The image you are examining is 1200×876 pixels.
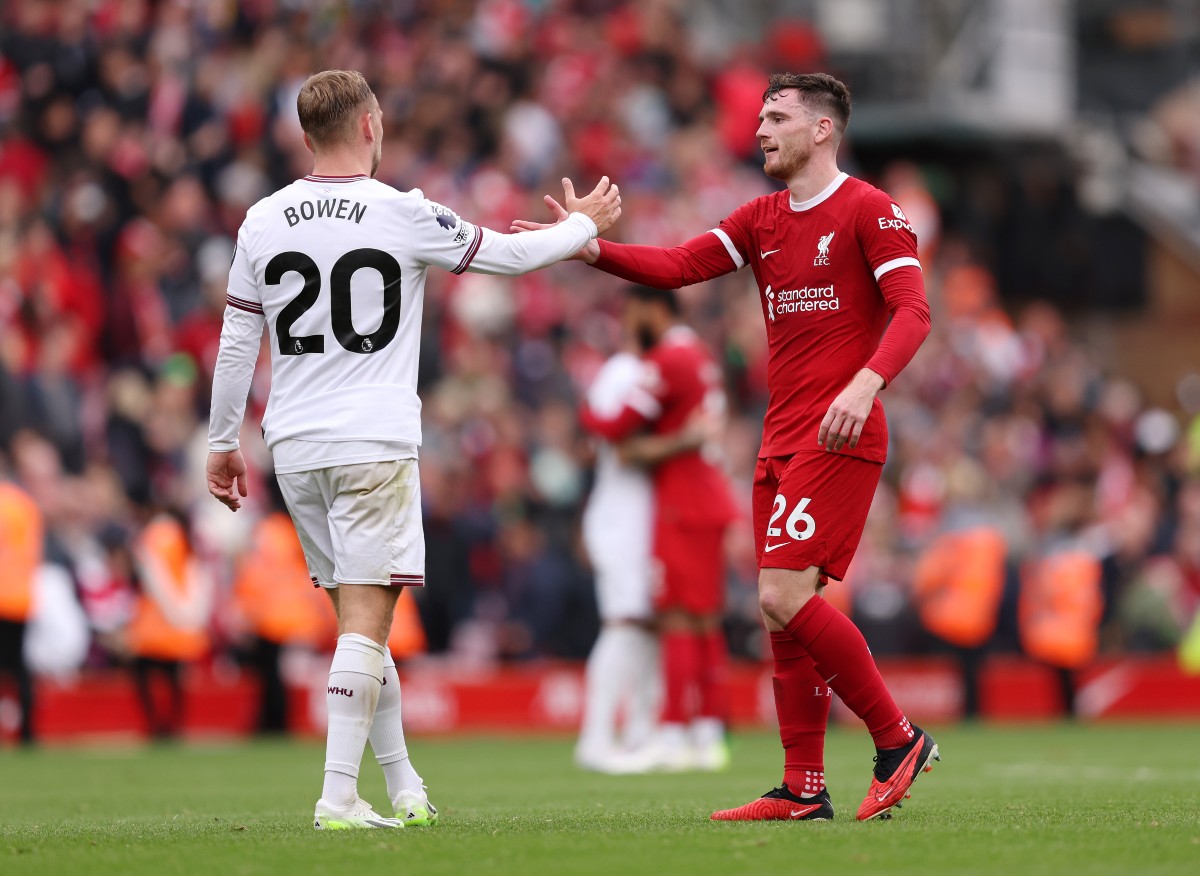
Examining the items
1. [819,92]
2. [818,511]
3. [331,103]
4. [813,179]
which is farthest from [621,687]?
[331,103]

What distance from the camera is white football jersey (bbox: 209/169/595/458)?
719 cm

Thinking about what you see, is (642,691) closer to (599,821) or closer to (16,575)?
(16,575)

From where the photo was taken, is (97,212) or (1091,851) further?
(97,212)

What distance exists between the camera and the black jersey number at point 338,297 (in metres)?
7.20

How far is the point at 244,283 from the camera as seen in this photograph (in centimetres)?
728

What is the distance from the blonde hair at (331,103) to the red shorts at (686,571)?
5471 millimetres

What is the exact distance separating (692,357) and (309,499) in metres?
5.29

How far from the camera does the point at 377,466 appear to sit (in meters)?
7.17

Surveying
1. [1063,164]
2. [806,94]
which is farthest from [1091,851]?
[1063,164]

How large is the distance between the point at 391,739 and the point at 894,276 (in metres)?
2.55

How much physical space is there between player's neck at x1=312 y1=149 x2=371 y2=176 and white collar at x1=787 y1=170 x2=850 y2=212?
1.69 m

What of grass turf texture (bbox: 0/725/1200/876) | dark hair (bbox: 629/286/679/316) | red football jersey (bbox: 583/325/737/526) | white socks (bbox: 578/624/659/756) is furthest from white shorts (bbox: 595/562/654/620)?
dark hair (bbox: 629/286/679/316)

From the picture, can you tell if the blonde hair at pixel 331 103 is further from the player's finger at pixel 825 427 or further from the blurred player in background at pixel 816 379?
the player's finger at pixel 825 427

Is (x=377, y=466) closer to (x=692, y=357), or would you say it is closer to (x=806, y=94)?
(x=806, y=94)
